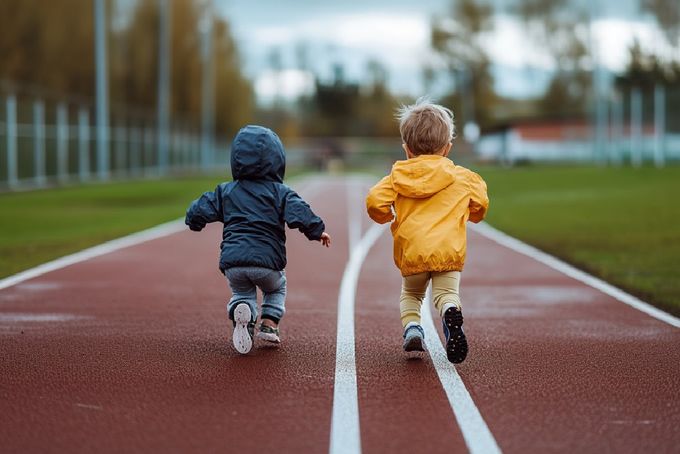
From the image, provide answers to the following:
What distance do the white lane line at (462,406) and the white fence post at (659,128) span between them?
4699 centimetres

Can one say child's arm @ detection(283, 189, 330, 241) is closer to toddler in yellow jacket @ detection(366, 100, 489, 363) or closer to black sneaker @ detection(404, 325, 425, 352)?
toddler in yellow jacket @ detection(366, 100, 489, 363)

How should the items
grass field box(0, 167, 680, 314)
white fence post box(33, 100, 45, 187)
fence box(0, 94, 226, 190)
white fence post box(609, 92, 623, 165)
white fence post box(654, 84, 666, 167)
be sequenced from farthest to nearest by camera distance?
1. white fence post box(609, 92, 623, 165)
2. white fence post box(654, 84, 666, 167)
3. white fence post box(33, 100, 45, 187)
4. fence box(0, 94, 226, 190)
5. grass field box(0, 167, 680, 314)

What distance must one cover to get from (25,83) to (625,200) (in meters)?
29.3

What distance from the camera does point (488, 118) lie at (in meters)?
106

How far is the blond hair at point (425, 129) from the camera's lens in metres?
7.16

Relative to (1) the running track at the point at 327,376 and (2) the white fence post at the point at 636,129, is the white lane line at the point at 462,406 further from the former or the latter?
(2) the white fence post at the point at 636,129

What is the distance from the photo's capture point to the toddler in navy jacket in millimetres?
7375

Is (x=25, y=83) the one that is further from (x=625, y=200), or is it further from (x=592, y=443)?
(x=592, y=443)

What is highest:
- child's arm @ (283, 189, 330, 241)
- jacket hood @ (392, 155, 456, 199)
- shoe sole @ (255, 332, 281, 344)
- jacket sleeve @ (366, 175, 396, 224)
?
jacket hood @ (392, 155, 456, 199)

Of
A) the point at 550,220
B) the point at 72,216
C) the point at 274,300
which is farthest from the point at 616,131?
the point at 274,300

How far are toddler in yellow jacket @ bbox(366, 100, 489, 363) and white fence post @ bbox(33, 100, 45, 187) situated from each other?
3125 centimetres

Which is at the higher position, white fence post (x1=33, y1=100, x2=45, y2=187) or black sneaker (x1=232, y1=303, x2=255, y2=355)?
white fence post (x1=33, y1=100, x2=45, y2=187)

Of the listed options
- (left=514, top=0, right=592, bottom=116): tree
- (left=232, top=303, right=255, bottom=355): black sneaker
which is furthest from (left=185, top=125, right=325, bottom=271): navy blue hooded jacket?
(left=514, top=0, right=592, bottom=116): tree

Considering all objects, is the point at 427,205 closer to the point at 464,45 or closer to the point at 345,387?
the point at 345,387
